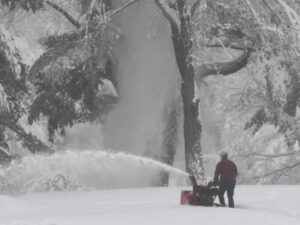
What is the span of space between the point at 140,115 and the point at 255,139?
8.98m

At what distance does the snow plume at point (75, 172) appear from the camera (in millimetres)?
22516

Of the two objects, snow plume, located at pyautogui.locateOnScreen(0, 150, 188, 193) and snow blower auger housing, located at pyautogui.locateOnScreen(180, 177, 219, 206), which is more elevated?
snow blower auger housing, located at pyautogui.locateOnScreen(180, 177, 219, 206)

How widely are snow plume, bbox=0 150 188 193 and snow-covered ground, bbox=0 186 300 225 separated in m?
2.40

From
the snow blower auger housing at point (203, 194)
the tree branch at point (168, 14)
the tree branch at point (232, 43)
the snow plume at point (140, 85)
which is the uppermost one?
the tree branch at point (168, 14)

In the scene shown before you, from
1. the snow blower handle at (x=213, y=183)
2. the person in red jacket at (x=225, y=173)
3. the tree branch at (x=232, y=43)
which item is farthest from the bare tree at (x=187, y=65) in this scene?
the snow blower handle at (x=213, y=183)

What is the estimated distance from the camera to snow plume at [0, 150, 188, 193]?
22516mm

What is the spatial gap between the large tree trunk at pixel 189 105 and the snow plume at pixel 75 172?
0.80 m

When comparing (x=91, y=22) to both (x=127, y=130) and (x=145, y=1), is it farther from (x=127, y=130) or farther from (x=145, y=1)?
(x=127, y=130)

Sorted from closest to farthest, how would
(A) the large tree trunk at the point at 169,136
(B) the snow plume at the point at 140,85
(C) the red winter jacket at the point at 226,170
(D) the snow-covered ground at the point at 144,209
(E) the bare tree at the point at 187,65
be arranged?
(D) the snow-covered ground at the point at 144,209
(C) the red winter jacket at the point at 226,170
(E) the bare tree at the point at 187,65
(B) the snow plume at the point at 140,85
(A) the large tree trunk at the point at 169,136

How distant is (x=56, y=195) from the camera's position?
63.4 ft

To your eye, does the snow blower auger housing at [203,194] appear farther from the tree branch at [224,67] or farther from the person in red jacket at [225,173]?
the tree branch at [224,67]

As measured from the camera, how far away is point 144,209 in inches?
596

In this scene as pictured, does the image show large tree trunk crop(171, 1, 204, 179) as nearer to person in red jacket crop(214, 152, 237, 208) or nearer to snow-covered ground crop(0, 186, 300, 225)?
snow-covered ground crop(0, 186, 300, 225)

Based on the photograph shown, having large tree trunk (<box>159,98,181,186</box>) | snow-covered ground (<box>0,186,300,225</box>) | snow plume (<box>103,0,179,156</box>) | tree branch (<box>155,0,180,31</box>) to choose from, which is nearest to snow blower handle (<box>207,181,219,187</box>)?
snow-covered ground (<box>0,186,300,225</box>)
